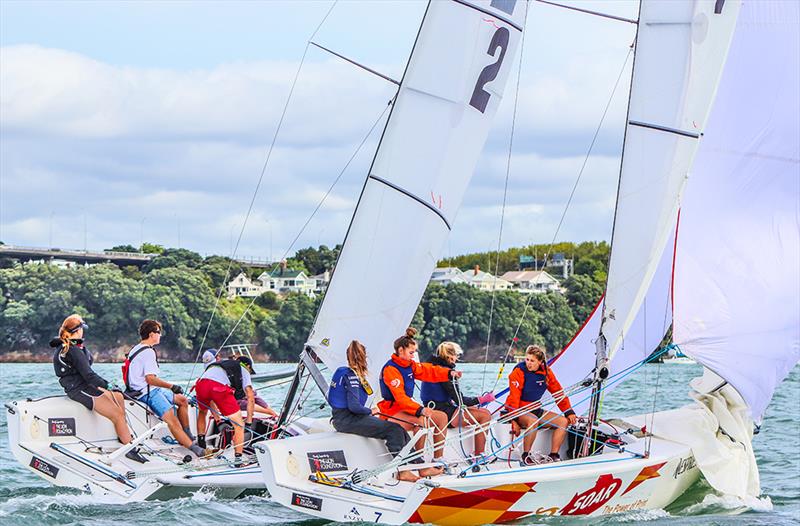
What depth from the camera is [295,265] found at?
84.7m

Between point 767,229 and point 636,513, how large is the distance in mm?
2575

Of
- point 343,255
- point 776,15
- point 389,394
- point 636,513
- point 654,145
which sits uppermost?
point 776,15

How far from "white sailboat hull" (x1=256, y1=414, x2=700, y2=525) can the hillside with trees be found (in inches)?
1853

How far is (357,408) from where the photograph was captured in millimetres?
9211

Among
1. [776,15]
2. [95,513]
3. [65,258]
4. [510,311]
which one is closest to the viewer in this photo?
[95,513]

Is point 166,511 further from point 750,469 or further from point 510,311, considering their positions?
point 510,311

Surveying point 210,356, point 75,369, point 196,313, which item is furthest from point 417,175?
point 196,313

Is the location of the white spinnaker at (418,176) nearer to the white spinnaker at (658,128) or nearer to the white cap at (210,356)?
the white cap at (210,356)

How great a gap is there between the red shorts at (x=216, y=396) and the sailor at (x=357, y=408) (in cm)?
140

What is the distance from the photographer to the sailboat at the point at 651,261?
9.05 meters

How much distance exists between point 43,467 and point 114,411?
757 mm

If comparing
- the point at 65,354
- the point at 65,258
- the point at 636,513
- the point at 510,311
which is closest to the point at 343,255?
A: the point at 65,354

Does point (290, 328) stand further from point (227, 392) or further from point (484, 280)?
point (227, 392)

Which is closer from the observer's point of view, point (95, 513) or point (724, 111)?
point (95, 513)
